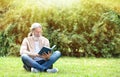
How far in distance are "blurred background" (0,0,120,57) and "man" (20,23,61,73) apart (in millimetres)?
5350

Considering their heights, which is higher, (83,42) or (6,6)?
(6,6)

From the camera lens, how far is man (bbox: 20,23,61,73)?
32.7 ft

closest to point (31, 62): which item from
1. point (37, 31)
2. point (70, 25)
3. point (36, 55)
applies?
point (36, 55)

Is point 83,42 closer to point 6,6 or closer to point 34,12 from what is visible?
point 34,12

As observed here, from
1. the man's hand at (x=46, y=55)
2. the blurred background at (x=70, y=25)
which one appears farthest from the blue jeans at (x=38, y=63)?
the blurred background at (x=70, y=25)

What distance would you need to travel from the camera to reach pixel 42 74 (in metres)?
9.55

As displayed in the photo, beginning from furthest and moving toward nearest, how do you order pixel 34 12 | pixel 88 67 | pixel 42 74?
pixel 34 12 → pixel 88 67 → pixel 42 74

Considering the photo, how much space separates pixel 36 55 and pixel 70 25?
597cm

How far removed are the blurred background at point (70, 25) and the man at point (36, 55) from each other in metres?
5.35

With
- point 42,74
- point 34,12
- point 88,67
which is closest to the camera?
point 42,74

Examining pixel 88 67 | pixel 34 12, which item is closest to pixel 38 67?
pixel 88 67

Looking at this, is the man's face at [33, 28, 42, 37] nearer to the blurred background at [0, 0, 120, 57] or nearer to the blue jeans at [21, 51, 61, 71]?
the blue jeans at [21, 51, 61, 71]

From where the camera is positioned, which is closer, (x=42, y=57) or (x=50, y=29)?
(x=42, y=57)

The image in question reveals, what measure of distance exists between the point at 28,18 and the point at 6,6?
1031 millimetres
